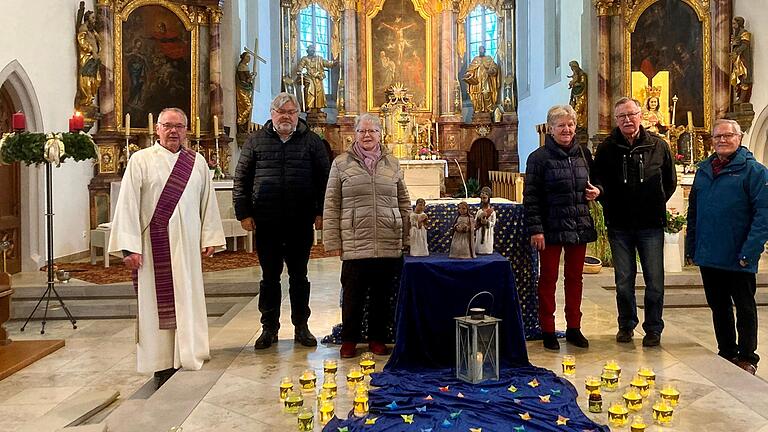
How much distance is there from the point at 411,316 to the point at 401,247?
19.3 inches

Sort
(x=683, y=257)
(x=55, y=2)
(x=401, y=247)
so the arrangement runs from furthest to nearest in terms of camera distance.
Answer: (x=55, y=2), (x=683, y=257), (x=401, y=247)

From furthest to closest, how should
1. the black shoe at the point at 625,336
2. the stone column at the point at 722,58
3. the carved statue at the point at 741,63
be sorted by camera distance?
the stone column at the point at 722,58 → the carved statue at the point at 741,63 → the black shoe at the point at 625,336

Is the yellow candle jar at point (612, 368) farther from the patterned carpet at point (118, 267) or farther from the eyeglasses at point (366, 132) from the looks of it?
the patterned carpet at point (118, 267)

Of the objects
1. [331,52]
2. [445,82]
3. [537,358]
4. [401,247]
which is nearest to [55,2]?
[401,247]

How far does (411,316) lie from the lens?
174 inches

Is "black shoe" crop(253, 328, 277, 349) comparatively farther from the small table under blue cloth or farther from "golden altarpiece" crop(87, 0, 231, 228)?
"golden altarpiece" crop(87, 0, 231, 228)

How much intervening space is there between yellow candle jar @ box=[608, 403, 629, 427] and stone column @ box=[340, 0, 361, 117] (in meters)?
15.6

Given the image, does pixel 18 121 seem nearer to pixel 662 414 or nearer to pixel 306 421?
pixel 306 421

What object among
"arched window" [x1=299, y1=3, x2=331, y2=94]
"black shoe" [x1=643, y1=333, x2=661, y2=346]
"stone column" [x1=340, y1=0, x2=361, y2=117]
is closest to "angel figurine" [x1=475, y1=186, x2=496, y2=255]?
"black shoe" [x1=643, y1=333, x2=661, y2=346]

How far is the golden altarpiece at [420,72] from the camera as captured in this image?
18.7m

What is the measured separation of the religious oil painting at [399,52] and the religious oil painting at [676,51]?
699cm

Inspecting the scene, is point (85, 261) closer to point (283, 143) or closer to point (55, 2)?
point (55, 2)

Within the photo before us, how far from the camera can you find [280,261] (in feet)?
16.3

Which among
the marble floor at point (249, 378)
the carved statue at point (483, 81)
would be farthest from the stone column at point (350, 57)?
the marble floor at point (249, 378)
